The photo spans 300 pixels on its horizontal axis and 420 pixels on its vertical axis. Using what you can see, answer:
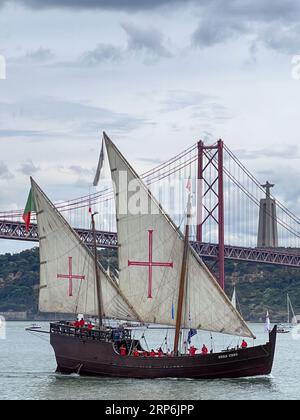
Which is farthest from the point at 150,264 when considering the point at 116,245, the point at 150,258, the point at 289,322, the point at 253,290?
the point at 253,290

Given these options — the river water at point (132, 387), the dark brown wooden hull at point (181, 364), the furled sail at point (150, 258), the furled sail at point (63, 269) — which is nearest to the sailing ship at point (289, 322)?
the river water at point (132, 387)

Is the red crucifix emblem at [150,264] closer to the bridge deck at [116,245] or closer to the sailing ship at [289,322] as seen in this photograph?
the bridge deck at [116,245]

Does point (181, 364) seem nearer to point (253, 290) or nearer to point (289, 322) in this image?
point (289, 322)

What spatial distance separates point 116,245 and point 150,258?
5483 centimetres

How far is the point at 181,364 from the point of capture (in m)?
58.9

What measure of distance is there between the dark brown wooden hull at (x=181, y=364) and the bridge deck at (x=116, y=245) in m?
46.7

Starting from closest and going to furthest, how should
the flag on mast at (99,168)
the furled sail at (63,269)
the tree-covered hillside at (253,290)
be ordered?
the flag on mast at (99,168) → the furled sail at (63,269) → the tree-covered hillside at (253,290)

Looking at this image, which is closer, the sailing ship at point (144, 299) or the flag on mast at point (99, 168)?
the sailing ship at point (144, 299)

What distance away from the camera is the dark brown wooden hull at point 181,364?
58.9m

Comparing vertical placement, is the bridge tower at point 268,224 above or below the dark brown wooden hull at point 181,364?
above

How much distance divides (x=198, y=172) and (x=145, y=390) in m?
→ 68.1

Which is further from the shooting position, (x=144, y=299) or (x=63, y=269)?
(x=63, y=269)
